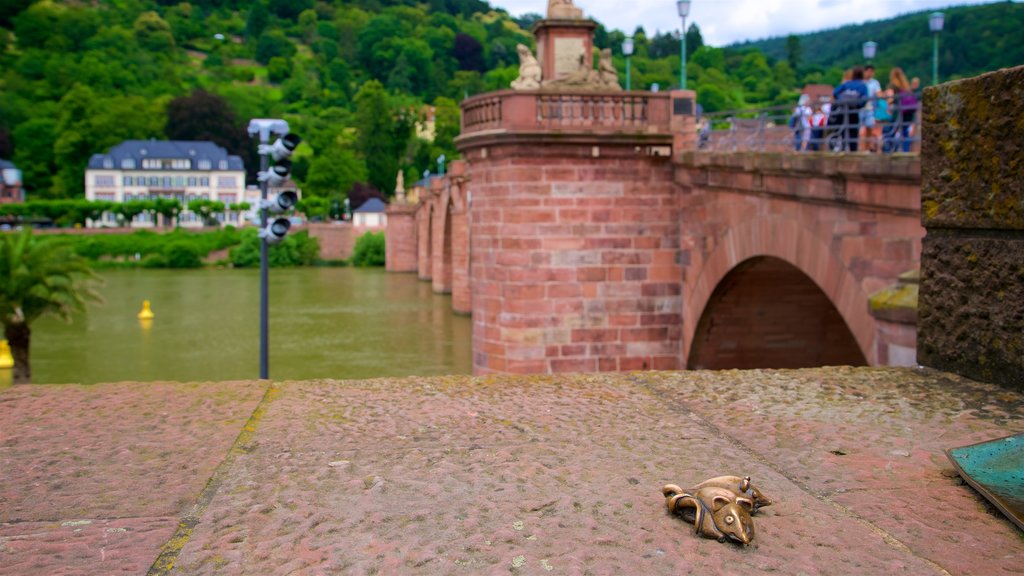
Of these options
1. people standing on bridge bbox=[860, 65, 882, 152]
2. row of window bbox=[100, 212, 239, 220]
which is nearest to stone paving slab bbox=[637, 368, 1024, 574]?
people standing on bridge bbox=[860, 65, 882, 152]

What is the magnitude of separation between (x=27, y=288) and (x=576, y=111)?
14.8 metres

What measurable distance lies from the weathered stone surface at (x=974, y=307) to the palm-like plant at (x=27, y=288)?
77.9 ft

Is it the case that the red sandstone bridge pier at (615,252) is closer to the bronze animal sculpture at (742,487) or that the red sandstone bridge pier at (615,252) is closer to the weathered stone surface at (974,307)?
the weathered stone surface at (974,307)

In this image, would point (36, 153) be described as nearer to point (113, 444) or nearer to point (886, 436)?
point (113, 444)

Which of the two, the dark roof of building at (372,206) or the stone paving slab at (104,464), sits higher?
the dark roof of building at (372,206)

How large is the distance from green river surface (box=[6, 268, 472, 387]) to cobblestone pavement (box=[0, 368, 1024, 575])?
863 inches

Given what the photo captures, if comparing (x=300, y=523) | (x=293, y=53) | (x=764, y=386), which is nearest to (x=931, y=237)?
(x=764, y=386)

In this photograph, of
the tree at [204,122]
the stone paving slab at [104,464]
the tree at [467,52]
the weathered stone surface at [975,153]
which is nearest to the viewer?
the stone paving slab at [104,464]

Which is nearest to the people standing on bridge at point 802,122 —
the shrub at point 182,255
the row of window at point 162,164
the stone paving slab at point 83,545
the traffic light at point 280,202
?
the traffic light at point 280,202

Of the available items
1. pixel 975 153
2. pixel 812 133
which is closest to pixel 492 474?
pixel 975 153

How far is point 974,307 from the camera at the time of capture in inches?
133

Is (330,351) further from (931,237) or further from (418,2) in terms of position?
(418,2)

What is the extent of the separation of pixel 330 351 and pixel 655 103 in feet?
54.4

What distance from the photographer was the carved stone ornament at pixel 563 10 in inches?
730
